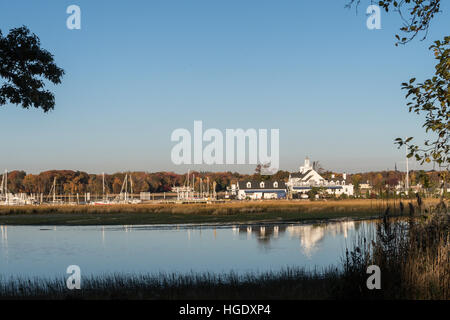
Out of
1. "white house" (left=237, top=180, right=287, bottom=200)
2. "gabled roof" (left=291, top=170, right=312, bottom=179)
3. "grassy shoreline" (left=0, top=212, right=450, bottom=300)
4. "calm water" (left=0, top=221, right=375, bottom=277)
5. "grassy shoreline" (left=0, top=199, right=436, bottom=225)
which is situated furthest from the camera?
"gabled roof" (left=291, top=170, right=312, bottom=179)

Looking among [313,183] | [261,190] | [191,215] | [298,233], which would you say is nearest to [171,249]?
[298,233]

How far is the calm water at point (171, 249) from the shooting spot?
1072 inches

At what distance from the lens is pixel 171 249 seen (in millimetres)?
35156

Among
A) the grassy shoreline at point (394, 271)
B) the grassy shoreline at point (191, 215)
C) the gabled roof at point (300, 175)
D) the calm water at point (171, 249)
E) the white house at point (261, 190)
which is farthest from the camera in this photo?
the gabled roof at point (300, 175)

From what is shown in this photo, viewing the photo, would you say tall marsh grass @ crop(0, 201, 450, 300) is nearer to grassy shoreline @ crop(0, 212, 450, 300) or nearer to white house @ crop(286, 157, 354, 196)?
grassy shoreline @ crop(0, 212, 450, 300)

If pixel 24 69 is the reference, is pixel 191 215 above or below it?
below

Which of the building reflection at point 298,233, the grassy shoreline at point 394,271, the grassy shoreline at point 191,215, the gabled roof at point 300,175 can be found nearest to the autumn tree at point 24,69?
the grassy shoreline at point 394,271

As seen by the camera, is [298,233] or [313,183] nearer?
[298,233]

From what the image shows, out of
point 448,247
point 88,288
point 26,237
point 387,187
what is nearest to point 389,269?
point 448,247

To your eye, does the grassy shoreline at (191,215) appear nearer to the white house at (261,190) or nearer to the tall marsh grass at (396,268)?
the tall marsh grass at (396,268)

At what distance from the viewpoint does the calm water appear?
2723 cm

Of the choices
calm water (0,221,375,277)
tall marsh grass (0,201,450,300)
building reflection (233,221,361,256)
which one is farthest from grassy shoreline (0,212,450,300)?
building reflection (233,221,361,256)

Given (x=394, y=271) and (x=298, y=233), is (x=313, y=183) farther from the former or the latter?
(x=394, y=271)
